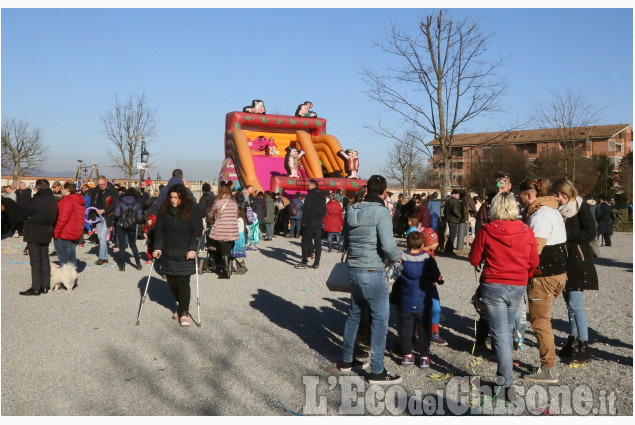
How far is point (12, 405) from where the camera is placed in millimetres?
4543

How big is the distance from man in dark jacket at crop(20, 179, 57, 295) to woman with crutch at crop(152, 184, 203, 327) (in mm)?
2503

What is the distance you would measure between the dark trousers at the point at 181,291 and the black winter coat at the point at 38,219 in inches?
106

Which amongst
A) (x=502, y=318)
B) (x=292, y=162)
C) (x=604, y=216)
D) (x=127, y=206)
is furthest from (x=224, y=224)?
(x=292, y=162)

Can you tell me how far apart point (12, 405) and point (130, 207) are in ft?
23.8

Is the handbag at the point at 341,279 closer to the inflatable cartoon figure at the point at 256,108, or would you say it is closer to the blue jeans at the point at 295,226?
the blue jeans at the point at 295,226

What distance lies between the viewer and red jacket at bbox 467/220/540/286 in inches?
189

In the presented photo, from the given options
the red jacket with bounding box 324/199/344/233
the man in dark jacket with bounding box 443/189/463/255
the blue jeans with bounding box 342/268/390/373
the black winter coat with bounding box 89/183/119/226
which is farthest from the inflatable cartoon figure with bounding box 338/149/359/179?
the blue jeans with bounding box 342/268/390/373

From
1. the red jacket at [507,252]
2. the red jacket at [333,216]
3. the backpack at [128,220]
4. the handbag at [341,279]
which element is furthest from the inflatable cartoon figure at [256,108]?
the red jacket at [507,252]

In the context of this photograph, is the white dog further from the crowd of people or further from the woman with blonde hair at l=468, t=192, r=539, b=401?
the woman with blonde hair at l=468, t=192, r=539, b=401

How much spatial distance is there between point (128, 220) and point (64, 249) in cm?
181

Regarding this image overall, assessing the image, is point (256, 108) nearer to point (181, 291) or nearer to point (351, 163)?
point (351, 163)

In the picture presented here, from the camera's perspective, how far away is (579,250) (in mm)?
5766

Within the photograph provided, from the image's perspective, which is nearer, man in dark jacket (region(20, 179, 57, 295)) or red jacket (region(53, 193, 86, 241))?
man in dark jacket (region(20, 179, 57, 295))

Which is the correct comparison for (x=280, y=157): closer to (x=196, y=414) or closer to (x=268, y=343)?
(x=268, y=343)
